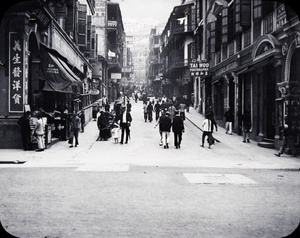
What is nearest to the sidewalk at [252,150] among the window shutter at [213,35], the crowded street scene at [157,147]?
the crowded street scene at [157,147]

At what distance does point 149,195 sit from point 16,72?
10.6m

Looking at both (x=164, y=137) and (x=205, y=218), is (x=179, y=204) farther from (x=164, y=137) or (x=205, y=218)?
(x=164, y=137)

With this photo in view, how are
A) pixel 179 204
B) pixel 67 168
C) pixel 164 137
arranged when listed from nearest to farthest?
pixel 179 204, pixel 67 168, pixel 164 137

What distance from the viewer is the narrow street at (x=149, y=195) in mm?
5223

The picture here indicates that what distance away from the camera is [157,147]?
1823 centimetres

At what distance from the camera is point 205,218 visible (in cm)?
578

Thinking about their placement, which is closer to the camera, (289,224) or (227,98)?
(289,224)

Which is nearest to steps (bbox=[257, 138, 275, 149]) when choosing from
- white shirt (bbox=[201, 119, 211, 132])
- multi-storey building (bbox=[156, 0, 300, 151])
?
multi-storey building (bbox=[156, 0, 300, 151])

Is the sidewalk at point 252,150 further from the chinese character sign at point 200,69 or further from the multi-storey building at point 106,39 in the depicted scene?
the multi-storey building at point 106,39

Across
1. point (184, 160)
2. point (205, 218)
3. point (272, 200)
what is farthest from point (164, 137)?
point (205, 218)

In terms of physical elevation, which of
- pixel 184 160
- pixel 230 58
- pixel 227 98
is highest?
pixel 230 58

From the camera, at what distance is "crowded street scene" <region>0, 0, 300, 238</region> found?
568 centimetres

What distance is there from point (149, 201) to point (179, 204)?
1.89 feet

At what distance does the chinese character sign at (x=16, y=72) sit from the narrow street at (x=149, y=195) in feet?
7.01
